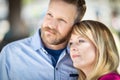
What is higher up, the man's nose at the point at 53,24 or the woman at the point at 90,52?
the man's nose at the point at 53,24

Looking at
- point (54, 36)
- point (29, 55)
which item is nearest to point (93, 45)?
point (54, 36)

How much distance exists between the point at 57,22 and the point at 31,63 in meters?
0.31

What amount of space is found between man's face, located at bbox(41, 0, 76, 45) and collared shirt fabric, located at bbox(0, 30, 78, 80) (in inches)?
2.5

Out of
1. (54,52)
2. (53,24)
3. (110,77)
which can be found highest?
(53,24)

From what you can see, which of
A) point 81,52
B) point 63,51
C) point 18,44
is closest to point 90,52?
point 81,52

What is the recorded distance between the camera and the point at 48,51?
2090 millimetres

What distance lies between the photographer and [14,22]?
207 cm

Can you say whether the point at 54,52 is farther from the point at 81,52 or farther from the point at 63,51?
the point at 81,52

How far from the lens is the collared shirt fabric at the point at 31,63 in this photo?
2045mm

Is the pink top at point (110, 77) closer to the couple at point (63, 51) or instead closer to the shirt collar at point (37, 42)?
the couple at point (63, 51)

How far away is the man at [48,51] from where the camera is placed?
2.05 meters

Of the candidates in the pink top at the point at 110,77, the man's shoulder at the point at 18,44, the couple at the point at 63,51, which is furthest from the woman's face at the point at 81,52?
the man's shoulder at the point at 18,44

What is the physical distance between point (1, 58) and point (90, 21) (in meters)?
0.63

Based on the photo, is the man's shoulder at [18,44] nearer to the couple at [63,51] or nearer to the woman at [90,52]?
the couple at [63,51]
